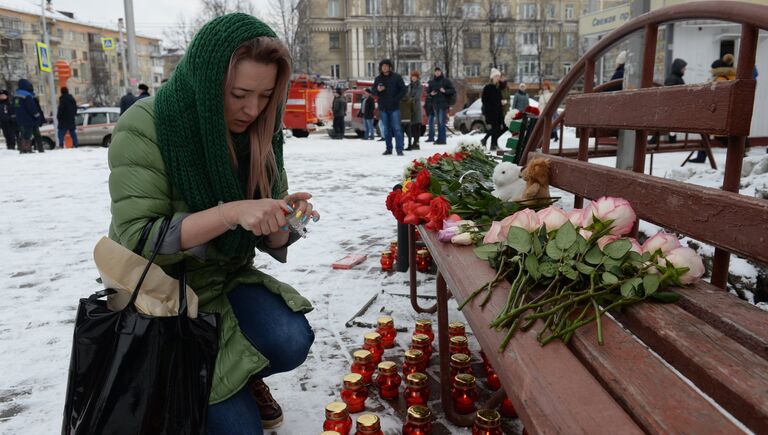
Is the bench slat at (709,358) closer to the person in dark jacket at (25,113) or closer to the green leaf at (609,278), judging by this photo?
the green leaf at (609,278)

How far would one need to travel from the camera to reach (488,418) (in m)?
2.11

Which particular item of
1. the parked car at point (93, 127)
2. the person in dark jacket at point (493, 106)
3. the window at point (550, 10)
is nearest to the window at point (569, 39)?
the window at point (550, 10)

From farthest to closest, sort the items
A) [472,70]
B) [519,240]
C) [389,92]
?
1. [472,70]
2. [389,92]
3. [519,240]

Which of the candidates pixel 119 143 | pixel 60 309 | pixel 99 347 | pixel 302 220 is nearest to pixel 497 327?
pixel 302 220

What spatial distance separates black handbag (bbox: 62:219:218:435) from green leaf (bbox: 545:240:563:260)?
1.06 metres

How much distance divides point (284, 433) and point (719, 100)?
1.96 meters

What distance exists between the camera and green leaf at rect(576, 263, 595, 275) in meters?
1.61

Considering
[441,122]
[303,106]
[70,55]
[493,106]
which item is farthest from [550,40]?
[70,55]

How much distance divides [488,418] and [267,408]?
34.5 inches

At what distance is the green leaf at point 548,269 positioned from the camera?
1.66 m

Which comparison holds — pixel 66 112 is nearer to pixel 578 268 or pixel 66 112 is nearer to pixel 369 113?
pixel 369 113

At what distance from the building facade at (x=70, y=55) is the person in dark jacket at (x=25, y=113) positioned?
148 ft

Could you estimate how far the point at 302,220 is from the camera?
1.96 meters

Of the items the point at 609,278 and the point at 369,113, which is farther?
the point at 369,113
